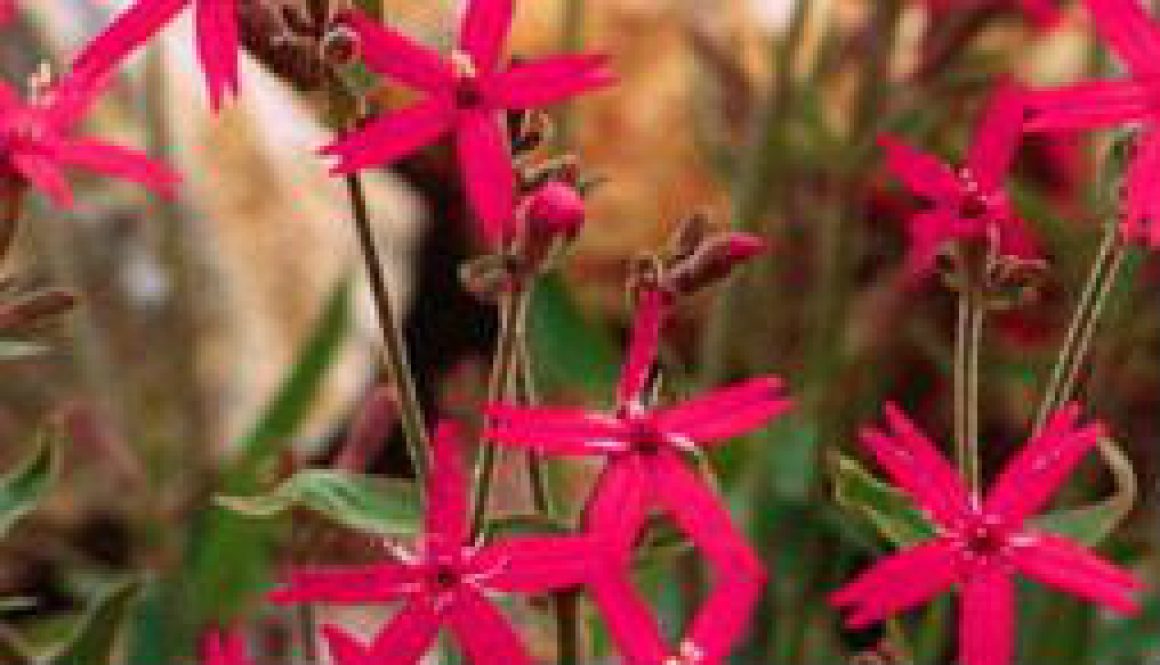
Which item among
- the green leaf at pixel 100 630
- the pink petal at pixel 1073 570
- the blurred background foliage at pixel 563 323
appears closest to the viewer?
the pink petal at pixel 1073 570

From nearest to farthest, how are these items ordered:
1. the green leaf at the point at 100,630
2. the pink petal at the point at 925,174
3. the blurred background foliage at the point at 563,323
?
the pink petal at the point at 925,174, the green leaf at the point at 100,630, the blurred background foliage at the point at 563,323

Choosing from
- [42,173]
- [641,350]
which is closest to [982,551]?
[641,350]

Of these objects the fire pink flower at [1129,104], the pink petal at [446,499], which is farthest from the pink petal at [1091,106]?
the pink petal at [446,499]

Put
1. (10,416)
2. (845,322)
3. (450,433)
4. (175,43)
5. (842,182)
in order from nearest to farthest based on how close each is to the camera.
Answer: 1. (450,433)
2. (842,182)
3. (845,322)
4. (10,416)
5. (175,43)

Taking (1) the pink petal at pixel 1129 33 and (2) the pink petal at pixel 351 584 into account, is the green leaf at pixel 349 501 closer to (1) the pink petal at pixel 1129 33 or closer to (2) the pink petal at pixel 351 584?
(2) the pink petal at pixel 351 584

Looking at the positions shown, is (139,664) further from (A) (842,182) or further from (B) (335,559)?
(A) (842,182)

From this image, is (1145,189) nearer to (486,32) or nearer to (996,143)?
(996,143)

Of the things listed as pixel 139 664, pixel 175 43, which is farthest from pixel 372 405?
pixel 175 43
